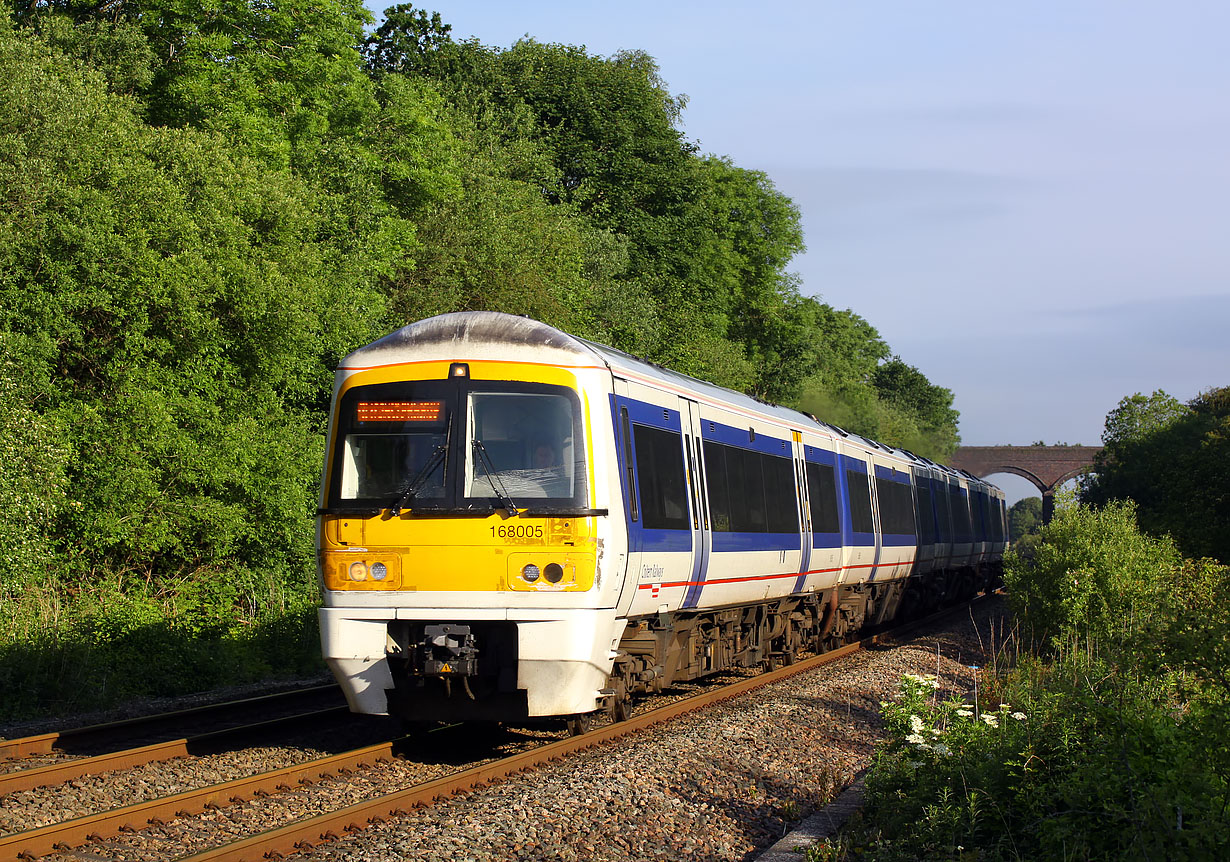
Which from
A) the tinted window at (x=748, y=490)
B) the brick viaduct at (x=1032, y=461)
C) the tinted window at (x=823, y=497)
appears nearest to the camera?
the tinted window at (x=748, y=490)

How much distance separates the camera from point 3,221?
16.6m

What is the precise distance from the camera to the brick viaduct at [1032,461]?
104625mm

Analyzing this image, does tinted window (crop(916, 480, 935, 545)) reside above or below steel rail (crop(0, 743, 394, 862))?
above

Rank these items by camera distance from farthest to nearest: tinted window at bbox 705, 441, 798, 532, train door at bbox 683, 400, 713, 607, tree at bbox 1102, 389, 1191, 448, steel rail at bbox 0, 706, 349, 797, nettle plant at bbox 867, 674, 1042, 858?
tree at bbox 1102, 389, 1191, 448 → tinted window at bbox 705, 441, 798, 532 → train door at bbox 683, 400, 713, 607 → steel rail at bbox 0, 706, 349, 797 → nettle plant at bbox 867, 674, 1042, 858

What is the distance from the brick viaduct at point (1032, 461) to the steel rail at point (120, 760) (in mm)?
99723

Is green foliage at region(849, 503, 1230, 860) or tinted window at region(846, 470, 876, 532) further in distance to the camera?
tinted window at region(846, 470, 876, 532)

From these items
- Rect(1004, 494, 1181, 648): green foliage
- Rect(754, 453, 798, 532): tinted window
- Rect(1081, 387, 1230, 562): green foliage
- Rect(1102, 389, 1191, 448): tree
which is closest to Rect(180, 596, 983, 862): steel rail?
Rect(754, 453, 798, 532): tinted window

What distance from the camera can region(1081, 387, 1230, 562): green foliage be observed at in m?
31.3

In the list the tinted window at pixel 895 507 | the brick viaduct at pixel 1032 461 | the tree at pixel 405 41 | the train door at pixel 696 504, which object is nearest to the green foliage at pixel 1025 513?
the brick viaduct at pixel 1032 461

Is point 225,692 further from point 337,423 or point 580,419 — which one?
point 580,419

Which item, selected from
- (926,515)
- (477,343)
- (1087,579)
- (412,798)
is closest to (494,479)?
(477,343)

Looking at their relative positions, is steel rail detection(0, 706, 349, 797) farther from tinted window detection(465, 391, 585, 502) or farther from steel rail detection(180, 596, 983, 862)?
tinted window detection(465, 391, 585, 502)

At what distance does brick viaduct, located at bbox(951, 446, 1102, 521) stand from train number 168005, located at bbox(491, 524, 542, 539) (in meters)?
99.9

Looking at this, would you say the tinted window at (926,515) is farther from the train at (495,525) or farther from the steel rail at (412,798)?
the train at (495,525)
